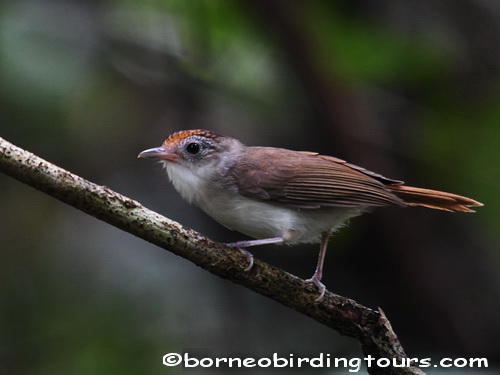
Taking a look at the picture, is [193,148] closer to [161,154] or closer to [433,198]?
[161,154]

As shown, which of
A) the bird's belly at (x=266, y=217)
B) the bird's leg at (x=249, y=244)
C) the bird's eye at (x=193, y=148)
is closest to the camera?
the bird's leg at (x=249, y=244)

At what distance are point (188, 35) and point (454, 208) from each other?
268cm

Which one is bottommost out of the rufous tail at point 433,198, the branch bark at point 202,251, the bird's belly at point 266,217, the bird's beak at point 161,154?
the branch bark at point 202,251

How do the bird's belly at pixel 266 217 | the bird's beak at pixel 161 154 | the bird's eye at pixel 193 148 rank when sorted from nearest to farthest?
the bird's belly at pixel 266 217 → the bird's beak at pixel 161 154 → the bird's eye at pixel 193 148

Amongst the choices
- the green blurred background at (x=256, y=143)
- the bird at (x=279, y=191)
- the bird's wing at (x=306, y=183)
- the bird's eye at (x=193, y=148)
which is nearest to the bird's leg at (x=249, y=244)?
the bird at (x=279, y=191)

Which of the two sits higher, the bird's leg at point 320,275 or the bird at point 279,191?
the bird at point 279,191

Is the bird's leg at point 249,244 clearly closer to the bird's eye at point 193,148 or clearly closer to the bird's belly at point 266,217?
the bird's belly at point 266,217

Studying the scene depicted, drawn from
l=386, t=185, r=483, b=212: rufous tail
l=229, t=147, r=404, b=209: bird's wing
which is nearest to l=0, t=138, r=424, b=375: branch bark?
l=229, t=147, r=404, b=209: bird's wing

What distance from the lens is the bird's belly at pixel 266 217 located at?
3.47 meters

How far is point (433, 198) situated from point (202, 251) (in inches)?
56.3

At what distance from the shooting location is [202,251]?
2.76m

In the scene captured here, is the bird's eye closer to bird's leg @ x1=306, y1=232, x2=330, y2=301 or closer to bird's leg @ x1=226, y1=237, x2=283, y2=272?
bird's leg @ x1=226, y1=237, x2=283, y2=272

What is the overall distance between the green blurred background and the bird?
1.36 metres

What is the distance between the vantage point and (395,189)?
3.67 metres
